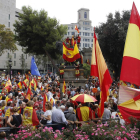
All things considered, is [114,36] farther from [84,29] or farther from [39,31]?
[84,29]

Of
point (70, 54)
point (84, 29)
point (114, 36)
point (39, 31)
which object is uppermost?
point (84, 29)

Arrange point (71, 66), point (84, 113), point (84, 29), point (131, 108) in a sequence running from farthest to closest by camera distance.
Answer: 1. point (84, 29)
2. point (71, 66)
3. point (84, 113)
4. point (131, 108)

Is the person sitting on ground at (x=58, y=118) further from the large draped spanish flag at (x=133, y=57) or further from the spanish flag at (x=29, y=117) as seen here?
the large draped spanish flag at (x=133, y=57)

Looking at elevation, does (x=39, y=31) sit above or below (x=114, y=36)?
above

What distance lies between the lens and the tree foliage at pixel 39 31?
35.1 metres

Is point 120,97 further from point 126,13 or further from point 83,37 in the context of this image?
point 83,37

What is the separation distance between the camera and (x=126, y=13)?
31469 mm

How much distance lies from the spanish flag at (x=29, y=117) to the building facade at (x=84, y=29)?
91.8 m

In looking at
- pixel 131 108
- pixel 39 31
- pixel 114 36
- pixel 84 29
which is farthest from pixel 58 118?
pixel 84 29

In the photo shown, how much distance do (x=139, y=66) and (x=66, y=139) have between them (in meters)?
2.78

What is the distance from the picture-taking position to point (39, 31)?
34.8m

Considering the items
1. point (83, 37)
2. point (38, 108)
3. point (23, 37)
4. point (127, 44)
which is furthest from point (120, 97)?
point (83, 37)

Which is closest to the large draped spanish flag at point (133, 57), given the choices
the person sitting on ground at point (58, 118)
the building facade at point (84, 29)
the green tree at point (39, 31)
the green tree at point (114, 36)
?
the person sitting on ground at point (58, 118)

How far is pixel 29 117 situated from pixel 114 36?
26.3 meters
